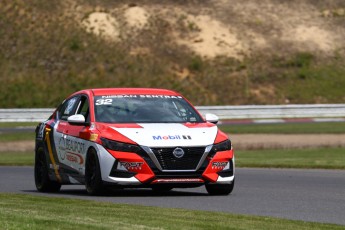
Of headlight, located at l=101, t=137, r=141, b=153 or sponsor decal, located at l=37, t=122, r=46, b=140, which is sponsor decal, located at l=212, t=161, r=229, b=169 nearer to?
headlight, located at l=101, t=137, r=141, b=153

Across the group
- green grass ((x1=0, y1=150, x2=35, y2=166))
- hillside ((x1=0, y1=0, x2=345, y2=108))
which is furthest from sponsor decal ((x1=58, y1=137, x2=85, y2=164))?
hillside ((x1=0, y1=0, x2=345, y2=108))

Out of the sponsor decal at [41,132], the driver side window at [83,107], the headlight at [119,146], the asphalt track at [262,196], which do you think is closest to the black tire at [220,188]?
the asphalt track at [262,196]

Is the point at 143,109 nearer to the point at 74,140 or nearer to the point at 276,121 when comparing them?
the point at 74,140

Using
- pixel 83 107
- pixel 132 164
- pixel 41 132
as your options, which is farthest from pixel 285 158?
pixel 132 164

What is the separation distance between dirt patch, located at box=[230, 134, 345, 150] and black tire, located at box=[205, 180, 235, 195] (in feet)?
65.2

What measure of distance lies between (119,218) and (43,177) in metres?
5.79

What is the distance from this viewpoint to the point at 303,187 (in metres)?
16.9

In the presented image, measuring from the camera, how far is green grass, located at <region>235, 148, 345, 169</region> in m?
24.7

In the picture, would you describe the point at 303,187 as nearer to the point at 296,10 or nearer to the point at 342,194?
the point at 342,194

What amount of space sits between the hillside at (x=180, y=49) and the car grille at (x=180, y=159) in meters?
43.6

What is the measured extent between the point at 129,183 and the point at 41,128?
120 inches

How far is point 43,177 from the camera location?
16609 mm

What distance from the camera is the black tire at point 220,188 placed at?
49.5ft

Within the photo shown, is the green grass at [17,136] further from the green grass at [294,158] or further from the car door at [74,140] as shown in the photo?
the car door at [74,140]
